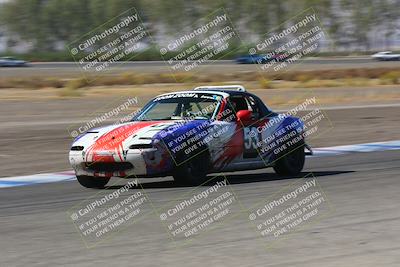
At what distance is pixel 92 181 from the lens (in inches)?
455

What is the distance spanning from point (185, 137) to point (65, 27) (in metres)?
124

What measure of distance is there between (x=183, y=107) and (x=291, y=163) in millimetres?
2166

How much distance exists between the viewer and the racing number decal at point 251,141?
11867 mm

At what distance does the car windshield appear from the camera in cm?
1159

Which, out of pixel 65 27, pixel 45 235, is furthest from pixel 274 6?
pixel 45 235

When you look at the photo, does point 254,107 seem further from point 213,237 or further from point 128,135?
point 213,237

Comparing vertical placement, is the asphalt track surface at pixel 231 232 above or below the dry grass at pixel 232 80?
above

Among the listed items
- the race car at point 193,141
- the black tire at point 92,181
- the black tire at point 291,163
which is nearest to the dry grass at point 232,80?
the black tire at point 291,163

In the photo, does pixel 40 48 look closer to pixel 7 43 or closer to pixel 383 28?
pixel 7 43

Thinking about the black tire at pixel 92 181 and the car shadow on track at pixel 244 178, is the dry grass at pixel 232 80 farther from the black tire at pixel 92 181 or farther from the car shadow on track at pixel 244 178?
the black tire at pixel 92 181

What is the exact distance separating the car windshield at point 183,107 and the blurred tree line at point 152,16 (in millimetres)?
112986

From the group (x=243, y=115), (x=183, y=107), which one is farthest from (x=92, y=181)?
(x=243, y=115)

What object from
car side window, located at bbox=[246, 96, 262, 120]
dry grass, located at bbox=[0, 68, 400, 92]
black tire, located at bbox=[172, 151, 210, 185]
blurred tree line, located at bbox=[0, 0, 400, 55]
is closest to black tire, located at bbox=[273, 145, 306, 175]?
car side window, located at bbox=[246, 96, 262, 120]

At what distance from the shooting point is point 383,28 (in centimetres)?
14900
